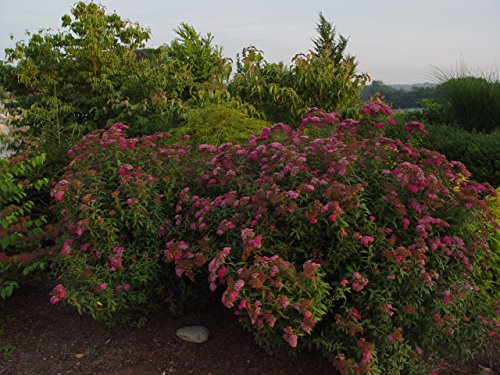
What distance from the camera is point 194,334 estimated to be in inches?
136

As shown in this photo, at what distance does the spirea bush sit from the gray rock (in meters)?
0.33

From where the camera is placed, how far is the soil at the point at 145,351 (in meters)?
3.20

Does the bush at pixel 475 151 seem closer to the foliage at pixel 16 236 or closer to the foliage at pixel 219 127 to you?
the foliage at pixel 219 127

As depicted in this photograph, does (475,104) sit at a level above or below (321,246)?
above

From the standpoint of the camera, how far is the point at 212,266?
105 inches

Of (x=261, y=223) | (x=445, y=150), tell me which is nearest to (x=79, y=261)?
(x=261, y=223)

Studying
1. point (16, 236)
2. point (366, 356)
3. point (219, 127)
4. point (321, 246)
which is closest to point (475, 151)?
point (219, 127)

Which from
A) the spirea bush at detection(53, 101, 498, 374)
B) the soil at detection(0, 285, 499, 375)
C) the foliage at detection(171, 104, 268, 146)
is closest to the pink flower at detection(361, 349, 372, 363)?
the spirea bush at detection(53, 101, 498, 374)

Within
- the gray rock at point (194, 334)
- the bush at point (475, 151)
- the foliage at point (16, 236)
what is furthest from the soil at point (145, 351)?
the bush at point (475, 151)

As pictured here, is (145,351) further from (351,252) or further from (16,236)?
(351,252)

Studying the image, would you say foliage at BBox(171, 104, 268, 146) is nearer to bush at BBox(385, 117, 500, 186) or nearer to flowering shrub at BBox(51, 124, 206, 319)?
flowering shrub at BBox(51, 124, 206, 319)

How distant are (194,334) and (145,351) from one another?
1.11 feet

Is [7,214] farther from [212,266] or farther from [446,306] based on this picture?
[446,306]

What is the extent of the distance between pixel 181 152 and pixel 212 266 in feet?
4.27
